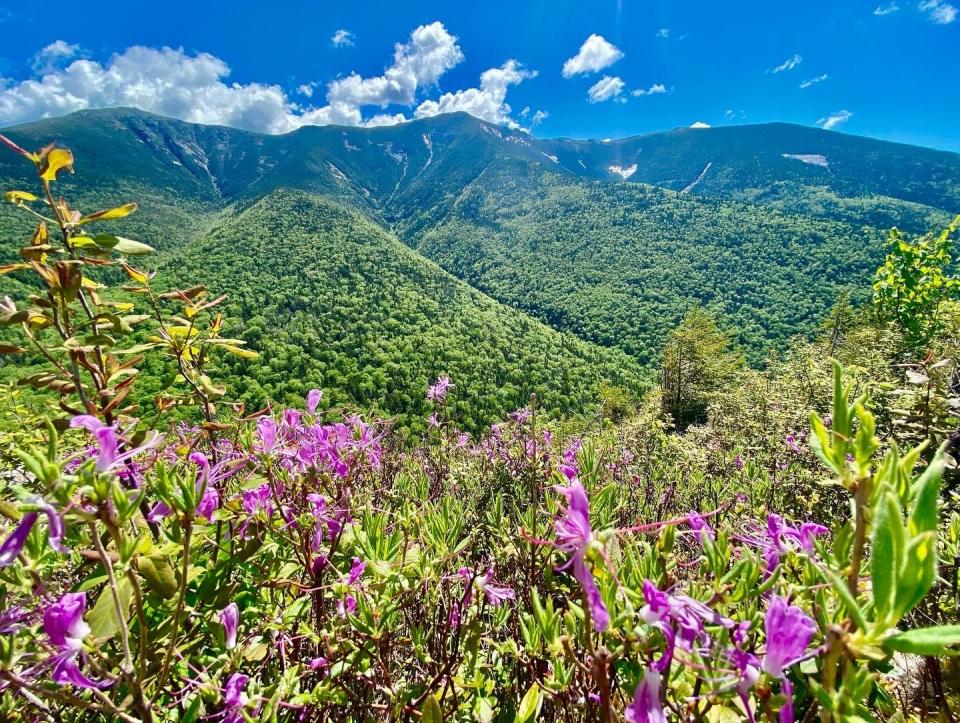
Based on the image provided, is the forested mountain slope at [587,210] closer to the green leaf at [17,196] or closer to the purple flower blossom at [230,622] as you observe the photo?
the green leaf at [17,196]

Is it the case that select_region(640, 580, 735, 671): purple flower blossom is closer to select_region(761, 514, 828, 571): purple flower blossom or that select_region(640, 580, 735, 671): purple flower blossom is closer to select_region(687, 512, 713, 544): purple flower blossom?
select_region(687, 512, 713, 544): purple flower blossom

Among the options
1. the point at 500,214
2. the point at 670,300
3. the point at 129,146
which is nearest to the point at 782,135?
the point at 500,214

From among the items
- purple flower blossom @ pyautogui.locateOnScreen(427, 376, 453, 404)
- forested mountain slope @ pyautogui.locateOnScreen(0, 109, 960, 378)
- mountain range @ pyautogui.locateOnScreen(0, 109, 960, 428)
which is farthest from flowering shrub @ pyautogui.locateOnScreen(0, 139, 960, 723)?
forested mountain slope @ pyautogui.locateOnScreen(0, 109, 960, 378)

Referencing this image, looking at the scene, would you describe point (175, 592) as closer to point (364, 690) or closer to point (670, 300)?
point (364, 690)

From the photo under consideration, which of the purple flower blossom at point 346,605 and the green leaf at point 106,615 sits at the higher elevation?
the green leaf at point 106,615

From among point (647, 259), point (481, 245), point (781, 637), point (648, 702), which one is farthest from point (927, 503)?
point (481, 245)

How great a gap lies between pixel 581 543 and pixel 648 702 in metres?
0.26

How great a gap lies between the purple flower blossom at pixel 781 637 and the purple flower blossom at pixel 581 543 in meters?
0.20

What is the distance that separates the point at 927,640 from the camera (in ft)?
1.26

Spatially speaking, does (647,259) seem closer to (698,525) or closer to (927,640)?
(698,525)

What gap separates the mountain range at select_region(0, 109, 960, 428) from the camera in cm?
4569

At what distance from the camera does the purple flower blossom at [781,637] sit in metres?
0.59

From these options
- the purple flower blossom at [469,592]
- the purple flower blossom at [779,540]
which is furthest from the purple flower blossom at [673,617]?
the purple flower blossom at [469,592]

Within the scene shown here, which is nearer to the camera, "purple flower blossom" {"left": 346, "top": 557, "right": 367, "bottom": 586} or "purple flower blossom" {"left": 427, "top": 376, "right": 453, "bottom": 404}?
"purple flower blossom" {"left": 346, "top": 557, "right": 367, "bottom": 586}
